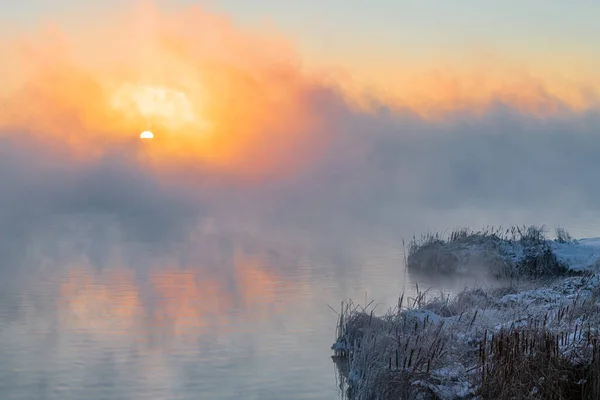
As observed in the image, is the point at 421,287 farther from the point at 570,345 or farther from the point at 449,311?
the point at 570,345

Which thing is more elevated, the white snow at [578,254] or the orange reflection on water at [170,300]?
the white snow at [578,254]

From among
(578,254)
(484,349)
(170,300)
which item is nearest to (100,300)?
(170,300)

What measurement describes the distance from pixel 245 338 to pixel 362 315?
575cm

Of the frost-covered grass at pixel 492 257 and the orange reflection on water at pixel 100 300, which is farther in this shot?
the frost-covered grass at pixel 492 257

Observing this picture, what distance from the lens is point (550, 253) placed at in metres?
43.1

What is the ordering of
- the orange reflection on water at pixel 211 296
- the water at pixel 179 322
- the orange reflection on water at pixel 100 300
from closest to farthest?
the water at pixel 179 322 → the orange reflection on water at pixel 100 300 → the orange reflection on water at pixel 211 296

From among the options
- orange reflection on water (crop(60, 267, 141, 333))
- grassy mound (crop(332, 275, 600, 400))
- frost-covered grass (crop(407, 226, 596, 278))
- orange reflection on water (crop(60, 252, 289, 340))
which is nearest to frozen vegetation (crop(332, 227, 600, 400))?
grassy mound (crop(332, 275, 600, 400))

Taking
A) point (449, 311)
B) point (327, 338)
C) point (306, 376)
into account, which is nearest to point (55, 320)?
point (327, 338)

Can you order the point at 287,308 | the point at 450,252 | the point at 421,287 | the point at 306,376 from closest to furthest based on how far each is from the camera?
the point at 306,376
the point at 287,308
the point at 421,287
the point at 450,252

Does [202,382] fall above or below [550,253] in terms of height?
below

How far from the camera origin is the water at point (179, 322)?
2153 centimetres

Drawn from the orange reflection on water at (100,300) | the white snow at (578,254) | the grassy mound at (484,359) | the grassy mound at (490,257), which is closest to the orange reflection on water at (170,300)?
the orange reflection on water at (100,300)

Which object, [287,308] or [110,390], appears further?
[287,308]

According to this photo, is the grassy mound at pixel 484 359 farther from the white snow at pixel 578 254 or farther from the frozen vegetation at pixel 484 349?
the white snow at pixel 578 254
